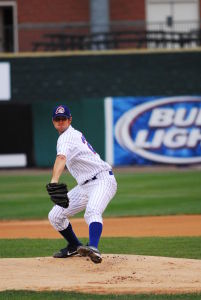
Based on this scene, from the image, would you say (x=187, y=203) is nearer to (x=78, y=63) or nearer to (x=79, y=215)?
(x=79, y=215)

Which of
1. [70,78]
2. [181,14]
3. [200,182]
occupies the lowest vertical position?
[200,182]

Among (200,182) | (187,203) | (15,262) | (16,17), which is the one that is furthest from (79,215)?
(16,17)

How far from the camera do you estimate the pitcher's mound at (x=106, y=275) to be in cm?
789

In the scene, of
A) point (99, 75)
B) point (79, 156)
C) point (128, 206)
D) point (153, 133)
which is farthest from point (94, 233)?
point (99, 75)

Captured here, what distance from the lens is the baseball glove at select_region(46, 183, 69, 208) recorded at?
8.61m

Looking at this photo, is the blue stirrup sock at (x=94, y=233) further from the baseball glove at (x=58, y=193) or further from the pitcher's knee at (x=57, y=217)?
the pitcher's knee at (x=57, y=217)

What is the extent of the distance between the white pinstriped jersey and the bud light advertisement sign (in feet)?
52.4

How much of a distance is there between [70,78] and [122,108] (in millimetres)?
2118

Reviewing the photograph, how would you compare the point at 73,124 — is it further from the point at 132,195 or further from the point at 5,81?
the point at 132,195

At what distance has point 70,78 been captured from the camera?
26.5 m

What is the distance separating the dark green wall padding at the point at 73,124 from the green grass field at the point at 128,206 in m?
1.37

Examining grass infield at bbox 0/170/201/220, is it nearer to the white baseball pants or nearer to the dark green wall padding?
the dark green wall padding

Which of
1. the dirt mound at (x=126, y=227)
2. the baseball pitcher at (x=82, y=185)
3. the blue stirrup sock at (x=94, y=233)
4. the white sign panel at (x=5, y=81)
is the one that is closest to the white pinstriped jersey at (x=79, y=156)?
the baseball pitcher at (x=82, y=185)

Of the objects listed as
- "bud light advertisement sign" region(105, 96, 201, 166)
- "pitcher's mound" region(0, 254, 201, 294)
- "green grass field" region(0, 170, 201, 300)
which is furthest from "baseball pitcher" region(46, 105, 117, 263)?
"bud light advertisement sign" region(105, 96, 201, 166)
